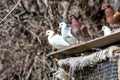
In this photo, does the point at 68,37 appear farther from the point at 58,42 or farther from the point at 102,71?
the point at 102,71

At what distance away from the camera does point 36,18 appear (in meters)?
4.52

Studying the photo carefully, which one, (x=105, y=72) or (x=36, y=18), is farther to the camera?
(x=36, y=18)

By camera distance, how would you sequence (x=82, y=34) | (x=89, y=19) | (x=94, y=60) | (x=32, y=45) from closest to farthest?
(x=94, y=60) < (x=82, y=34) < (x=89, y=19) < (x=32, y=45)

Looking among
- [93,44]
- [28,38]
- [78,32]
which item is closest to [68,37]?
[78,32]

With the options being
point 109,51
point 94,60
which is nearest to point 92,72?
point 94,60

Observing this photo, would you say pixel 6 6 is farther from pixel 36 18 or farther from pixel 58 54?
pixel 58 54

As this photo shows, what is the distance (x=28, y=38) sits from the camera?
175 inches

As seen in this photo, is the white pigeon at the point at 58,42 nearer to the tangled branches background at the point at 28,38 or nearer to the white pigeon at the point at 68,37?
the white pigeon at the point at 68,37

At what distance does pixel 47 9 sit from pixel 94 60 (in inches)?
80.6

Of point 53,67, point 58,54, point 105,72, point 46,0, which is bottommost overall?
point 105,72

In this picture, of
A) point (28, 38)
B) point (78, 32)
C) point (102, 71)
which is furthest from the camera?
point (28, 38)

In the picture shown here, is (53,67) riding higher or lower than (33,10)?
lower

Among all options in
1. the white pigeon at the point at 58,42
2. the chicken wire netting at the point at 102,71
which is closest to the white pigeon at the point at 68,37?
→ the white pigeon at the point at 58,42

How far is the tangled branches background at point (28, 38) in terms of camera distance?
4.28 m
